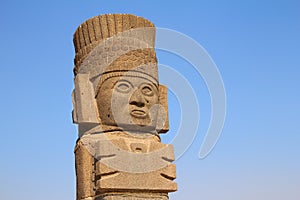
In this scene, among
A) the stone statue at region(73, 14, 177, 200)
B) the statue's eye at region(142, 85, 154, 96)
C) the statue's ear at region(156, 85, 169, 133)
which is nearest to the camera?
the stone statue at region(73, 14, 177, 200)

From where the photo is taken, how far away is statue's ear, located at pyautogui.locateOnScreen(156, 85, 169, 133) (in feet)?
28.5

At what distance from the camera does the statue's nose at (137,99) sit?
8219 millimetres

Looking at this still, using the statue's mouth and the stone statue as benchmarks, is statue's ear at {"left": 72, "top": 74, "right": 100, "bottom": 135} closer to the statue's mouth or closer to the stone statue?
the stone statue

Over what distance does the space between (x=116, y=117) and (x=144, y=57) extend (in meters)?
1.38

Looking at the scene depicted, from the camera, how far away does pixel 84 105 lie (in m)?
8.23

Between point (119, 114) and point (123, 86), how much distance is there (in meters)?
0.57

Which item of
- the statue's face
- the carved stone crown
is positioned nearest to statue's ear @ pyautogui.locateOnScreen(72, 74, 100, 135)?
the statue's face

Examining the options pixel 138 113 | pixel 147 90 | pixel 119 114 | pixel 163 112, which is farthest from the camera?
pixel 163 112

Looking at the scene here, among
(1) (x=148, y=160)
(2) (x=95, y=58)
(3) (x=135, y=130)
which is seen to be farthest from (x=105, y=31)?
(1) (x=148, y=160)

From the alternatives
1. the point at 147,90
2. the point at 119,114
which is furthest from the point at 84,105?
the point at 147,90

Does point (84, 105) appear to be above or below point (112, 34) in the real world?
below

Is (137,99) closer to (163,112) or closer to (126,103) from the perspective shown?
(126,103)

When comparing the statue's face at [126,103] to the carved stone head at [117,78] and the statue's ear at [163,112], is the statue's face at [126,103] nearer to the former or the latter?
the carved stone head at [117,78]

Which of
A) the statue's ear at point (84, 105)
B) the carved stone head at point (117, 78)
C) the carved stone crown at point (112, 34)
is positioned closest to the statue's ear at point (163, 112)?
the carved stone head at point (117, 78)
